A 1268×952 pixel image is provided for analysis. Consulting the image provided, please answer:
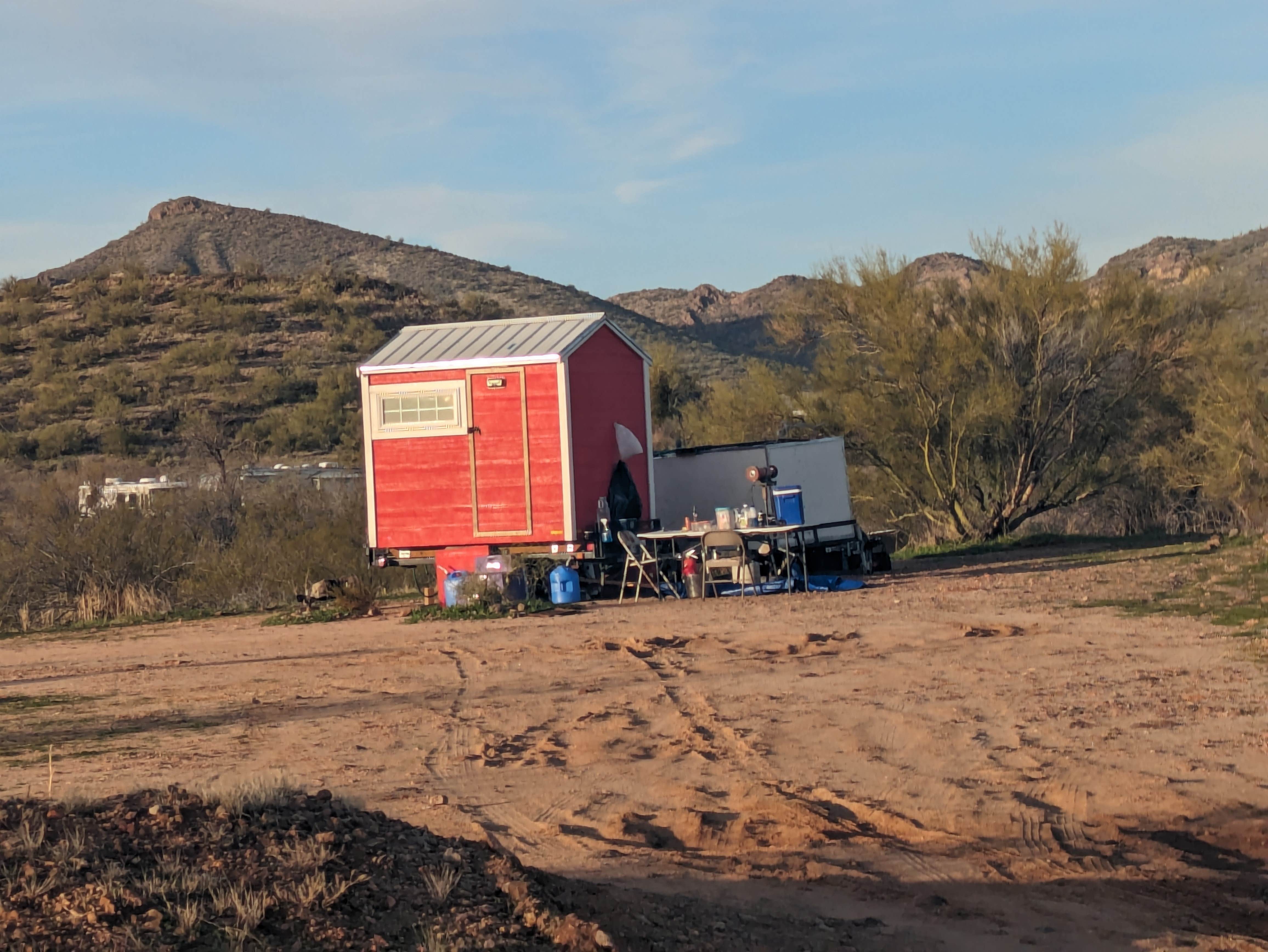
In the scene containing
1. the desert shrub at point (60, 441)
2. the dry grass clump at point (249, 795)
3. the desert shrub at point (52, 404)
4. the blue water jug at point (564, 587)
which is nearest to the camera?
the dry grass clump at point (249, 795)

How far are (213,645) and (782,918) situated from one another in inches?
402

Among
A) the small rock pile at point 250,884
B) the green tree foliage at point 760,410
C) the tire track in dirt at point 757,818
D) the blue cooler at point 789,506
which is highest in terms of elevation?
the green tree foliage at point 760,410

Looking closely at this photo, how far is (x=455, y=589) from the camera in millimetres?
15375

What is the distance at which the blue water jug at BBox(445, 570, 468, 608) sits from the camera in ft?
50.0

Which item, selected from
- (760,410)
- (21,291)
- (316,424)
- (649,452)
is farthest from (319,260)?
(649,452)

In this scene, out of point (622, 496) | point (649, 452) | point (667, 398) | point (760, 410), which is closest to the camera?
point (622, 496)

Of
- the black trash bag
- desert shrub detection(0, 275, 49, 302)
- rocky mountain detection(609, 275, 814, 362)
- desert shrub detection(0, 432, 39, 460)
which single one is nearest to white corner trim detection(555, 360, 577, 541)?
the black trash bag

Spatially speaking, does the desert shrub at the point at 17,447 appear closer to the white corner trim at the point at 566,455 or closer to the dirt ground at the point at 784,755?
the white corner trim at the point at 566,455

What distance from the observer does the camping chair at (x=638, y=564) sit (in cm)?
1577

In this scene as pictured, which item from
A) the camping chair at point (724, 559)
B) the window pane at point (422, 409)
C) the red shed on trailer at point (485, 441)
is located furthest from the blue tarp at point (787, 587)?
the window pane at point (422, 409)

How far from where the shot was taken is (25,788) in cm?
654

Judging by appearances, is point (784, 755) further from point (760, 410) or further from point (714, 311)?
point (714, 311)

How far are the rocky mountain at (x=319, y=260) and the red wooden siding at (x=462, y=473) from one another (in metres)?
38.7

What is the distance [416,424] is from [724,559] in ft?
14.3
